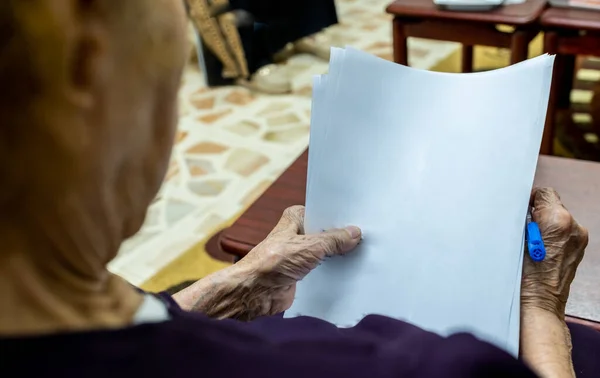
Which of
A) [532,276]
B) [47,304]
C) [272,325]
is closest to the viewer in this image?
[47,304]

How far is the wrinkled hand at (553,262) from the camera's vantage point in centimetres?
71

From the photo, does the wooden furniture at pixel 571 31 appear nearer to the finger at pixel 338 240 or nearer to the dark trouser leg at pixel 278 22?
the finger at pixel 338 240

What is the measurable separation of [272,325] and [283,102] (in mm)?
2213

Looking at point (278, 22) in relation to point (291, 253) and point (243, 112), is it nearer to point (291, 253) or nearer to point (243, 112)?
point (243, 112)

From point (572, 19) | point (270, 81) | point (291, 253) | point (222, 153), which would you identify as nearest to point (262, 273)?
point (291, 253)

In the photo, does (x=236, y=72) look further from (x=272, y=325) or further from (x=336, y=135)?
(x=272, y=325)

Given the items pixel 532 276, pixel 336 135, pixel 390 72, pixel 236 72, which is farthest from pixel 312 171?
pixel 236 72

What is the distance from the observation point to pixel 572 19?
1.66 meters

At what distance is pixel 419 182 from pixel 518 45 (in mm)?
1191

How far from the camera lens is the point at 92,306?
38 centimetres

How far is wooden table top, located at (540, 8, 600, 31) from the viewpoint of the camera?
1634 millimetres

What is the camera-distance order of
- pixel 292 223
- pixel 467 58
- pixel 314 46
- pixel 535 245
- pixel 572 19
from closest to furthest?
pixel 535 245 < pixel 292 223 < pixel 572 19 < pixel 467 58 < pixel 314 46

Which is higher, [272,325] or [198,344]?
[198,344]

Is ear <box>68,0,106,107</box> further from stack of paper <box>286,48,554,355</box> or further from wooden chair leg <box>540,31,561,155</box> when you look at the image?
wooden chair leg <box>540,31,561,155</box>
